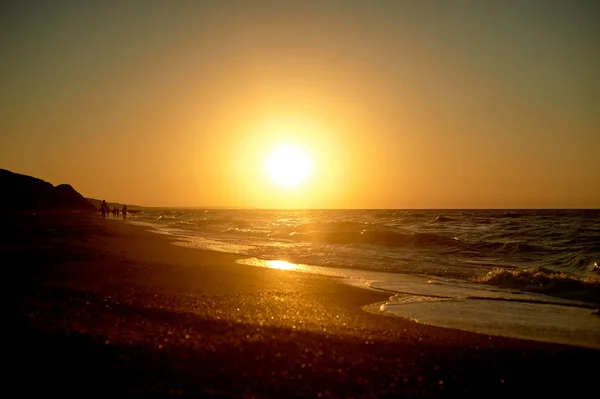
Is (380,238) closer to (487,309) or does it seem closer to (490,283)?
(490,283)

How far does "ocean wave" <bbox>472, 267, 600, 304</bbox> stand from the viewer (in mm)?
14414

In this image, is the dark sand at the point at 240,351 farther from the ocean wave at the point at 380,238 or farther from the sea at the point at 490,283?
the ocean wave at the point at 380,238

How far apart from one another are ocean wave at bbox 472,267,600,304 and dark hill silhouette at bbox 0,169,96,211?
204 ft

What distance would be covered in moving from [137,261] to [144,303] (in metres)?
8.26

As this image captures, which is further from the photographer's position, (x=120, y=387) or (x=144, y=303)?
(x=144, y=303)

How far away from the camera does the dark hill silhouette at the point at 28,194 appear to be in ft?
196

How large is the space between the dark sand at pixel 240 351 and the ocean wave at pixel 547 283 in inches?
324

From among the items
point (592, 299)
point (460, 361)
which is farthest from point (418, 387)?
point (592, 299)

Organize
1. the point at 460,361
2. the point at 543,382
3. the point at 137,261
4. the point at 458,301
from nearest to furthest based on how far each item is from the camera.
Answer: the point at 543,382, the point at 460,361, the point at 458,301, the point at 137,261

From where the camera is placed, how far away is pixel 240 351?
624 centimetres

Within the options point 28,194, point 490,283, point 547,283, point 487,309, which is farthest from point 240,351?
point 28,194

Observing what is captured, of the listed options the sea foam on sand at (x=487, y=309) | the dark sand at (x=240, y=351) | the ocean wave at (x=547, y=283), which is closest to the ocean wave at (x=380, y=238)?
the ocean wave at (x=547, y=283)

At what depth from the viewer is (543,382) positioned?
6000 millimetres

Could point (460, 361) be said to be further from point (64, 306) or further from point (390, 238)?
point (390, 238)
